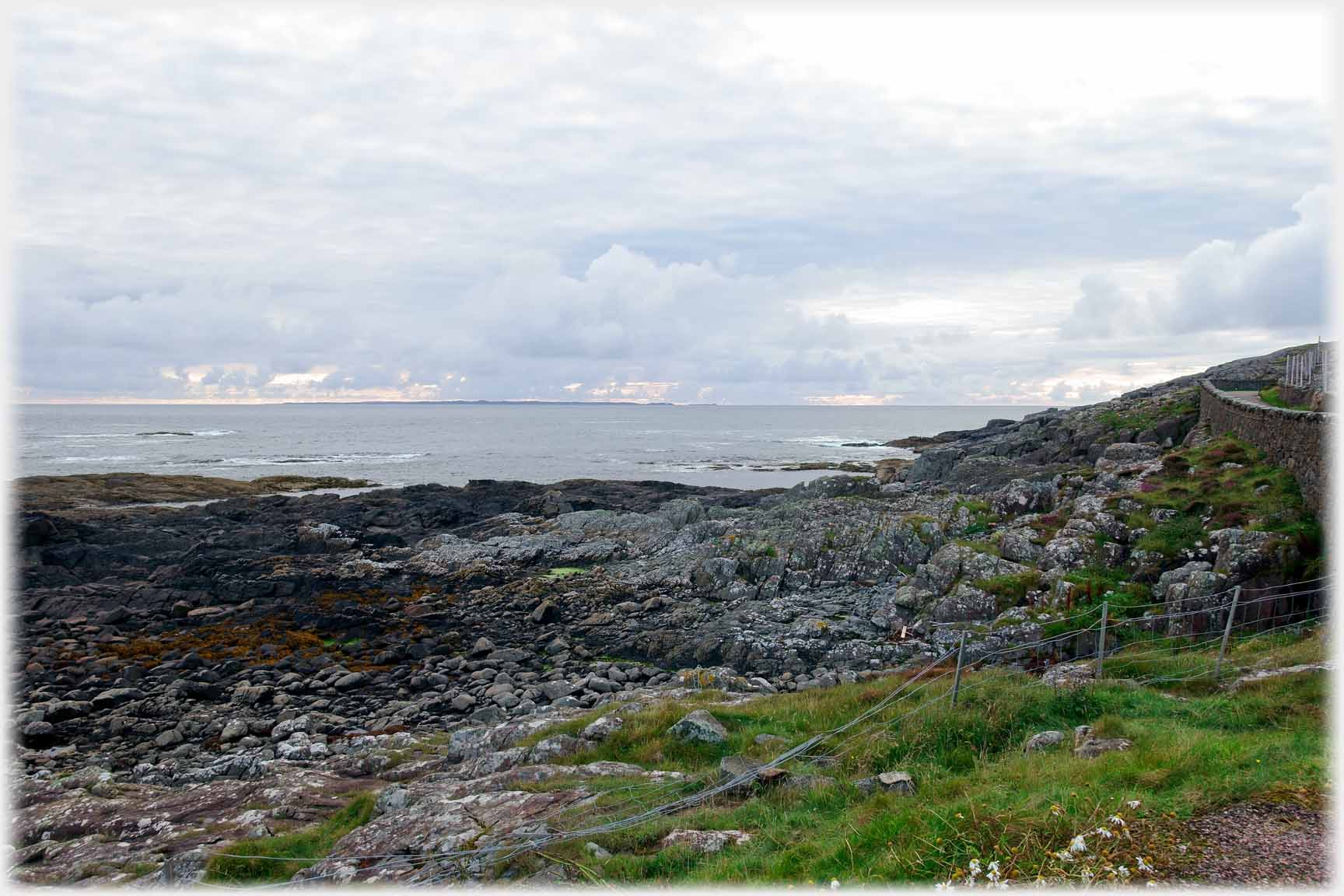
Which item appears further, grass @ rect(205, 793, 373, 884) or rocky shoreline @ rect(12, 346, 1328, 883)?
rocky shoreline @ rect(12, 346, 1328, 883)

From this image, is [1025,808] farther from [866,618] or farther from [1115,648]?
[866,618]

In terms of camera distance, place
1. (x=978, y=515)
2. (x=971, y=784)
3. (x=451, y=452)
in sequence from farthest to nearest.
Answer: (x=451, y=452)
(x=978, y=515)
(x=971, y=784)

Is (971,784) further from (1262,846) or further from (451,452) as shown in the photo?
(451,452)

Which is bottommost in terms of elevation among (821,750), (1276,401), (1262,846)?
(821,750)

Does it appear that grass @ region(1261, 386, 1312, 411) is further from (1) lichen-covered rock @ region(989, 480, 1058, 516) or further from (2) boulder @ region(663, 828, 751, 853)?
(2) boulder @ region(663, 828, 751, 853)

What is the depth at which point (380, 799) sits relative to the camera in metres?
10.5

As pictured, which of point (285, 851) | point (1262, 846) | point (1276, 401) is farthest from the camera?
point (1276, 401)

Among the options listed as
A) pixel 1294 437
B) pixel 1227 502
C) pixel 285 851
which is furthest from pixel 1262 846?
pixel 1294 437

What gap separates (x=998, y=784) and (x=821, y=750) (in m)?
3.28

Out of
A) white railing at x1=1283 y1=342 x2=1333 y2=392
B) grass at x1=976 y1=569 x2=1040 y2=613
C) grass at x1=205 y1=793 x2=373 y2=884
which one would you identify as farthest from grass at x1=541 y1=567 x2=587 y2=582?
white railing at x1=1283 y1=342 x2=1333 y2=392

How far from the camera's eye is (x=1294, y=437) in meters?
19.5

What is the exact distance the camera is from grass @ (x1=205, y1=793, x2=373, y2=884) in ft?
29.2

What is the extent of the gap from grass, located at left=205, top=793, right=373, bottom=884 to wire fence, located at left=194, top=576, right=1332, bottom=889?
0.10 meters

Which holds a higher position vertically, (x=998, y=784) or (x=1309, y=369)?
(x=1309, y=369)
